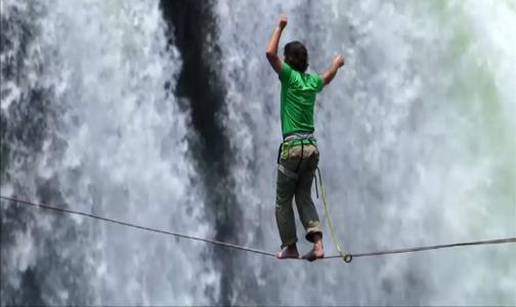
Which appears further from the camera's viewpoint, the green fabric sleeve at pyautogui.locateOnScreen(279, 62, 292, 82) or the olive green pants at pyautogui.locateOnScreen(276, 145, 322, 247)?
the olive green pants at pyautogui.locateOnScreen(276, 145, 322, 247)

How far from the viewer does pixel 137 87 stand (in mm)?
16938

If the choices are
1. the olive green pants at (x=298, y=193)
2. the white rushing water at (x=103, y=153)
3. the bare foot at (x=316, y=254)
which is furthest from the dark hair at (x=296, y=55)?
the white rushing water at (x=103, y=153)

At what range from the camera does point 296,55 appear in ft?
22.9

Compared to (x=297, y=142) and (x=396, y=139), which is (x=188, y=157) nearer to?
(x=396, y=139)

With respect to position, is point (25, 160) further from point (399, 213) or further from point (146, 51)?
point (399, 213)

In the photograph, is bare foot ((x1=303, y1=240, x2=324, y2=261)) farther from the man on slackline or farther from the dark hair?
the dark hair

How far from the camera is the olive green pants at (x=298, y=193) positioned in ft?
23.6

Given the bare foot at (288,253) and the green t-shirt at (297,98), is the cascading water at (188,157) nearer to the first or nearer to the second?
the bare foot at (288,253)

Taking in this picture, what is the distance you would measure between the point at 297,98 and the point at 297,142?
33cm

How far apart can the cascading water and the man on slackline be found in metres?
8.81

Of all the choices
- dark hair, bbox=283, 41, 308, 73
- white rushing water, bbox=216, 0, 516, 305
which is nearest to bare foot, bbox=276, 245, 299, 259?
dark hair, bbox=283, 41, 308, 73

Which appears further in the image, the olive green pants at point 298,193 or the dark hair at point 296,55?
the olive green pants at point 298,193

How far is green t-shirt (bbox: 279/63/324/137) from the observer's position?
7.05 meters

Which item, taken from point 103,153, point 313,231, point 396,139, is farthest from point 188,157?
point 313,231
